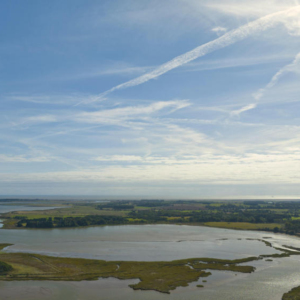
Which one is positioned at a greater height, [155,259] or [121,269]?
[121,269]

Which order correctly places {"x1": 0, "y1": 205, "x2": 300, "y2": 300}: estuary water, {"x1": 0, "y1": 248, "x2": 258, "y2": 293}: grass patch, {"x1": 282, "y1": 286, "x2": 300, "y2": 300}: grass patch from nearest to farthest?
{"x1": 282, "y1": 286, "x2": 300, "y2": 300}: grass patch < {"x1": 0, "y1": 205, "x2": 300, "y2": 300}: estuary water < {"x1": 0, "y1": 248, "x2": 258, "y2": 293}: grass patch

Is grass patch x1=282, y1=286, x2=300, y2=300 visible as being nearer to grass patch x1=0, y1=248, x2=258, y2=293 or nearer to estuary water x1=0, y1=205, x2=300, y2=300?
estuary water x1=0, y1=205, x2=300, y2=300

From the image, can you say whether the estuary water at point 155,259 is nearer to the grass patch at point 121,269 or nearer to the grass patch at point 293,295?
the grass patch at point 293,295

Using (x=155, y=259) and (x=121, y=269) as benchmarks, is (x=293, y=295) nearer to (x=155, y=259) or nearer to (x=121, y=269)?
(x=155, y=259)

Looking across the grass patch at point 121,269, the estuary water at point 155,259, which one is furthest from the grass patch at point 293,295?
the grass patch at point 121,269

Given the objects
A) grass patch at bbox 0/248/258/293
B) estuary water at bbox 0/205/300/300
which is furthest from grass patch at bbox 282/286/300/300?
grass patch at bbox 0/248/258/293

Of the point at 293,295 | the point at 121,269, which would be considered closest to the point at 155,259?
the point at 121,269

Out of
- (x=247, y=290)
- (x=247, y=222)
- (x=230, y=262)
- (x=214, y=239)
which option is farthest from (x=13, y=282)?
(x=247, y=222)

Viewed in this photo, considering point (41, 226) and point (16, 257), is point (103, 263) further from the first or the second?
point (41, 226)
